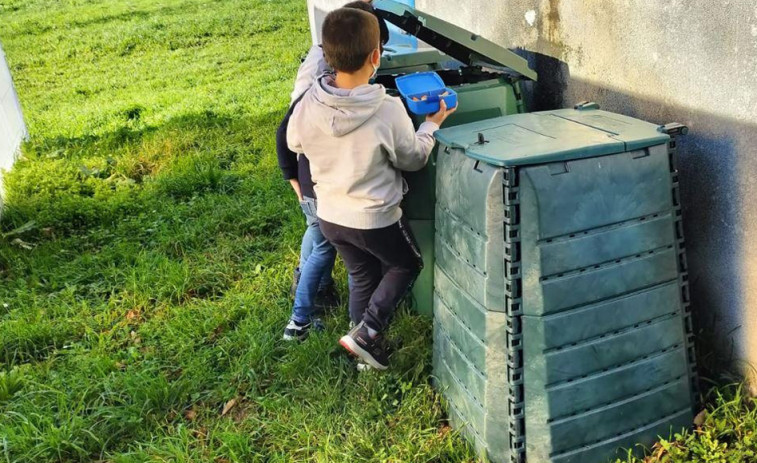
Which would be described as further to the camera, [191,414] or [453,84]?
[453,84]

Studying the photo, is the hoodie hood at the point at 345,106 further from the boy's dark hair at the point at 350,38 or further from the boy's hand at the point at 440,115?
the boy's hand at the point at 440,115

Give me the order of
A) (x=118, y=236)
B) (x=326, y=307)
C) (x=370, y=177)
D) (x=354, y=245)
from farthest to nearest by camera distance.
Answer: (x=118, y=236) < (x=326, y=307) < (x=354, y=245) < (x=370, y=177)

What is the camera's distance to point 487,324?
213 centimetres

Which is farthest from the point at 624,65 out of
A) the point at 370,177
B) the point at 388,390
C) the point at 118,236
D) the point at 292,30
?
the point at 292,30

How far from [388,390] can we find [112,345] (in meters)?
1.59

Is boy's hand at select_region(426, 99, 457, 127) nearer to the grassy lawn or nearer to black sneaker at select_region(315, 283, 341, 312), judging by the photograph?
the grassy lawn

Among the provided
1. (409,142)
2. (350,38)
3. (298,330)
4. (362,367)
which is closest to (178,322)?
(298,330)

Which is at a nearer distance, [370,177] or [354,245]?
[370,177]

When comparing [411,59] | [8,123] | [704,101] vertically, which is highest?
[411,59]

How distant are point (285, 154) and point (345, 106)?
0.65 meters

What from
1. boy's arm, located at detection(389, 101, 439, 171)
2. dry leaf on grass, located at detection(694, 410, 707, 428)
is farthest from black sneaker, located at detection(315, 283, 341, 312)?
dry leaf on grass, located at detection(694, 410, 707, 428)

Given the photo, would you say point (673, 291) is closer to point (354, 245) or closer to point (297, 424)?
point (354, 245)

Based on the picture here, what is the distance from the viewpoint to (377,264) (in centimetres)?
288

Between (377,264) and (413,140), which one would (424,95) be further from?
(377,264)
